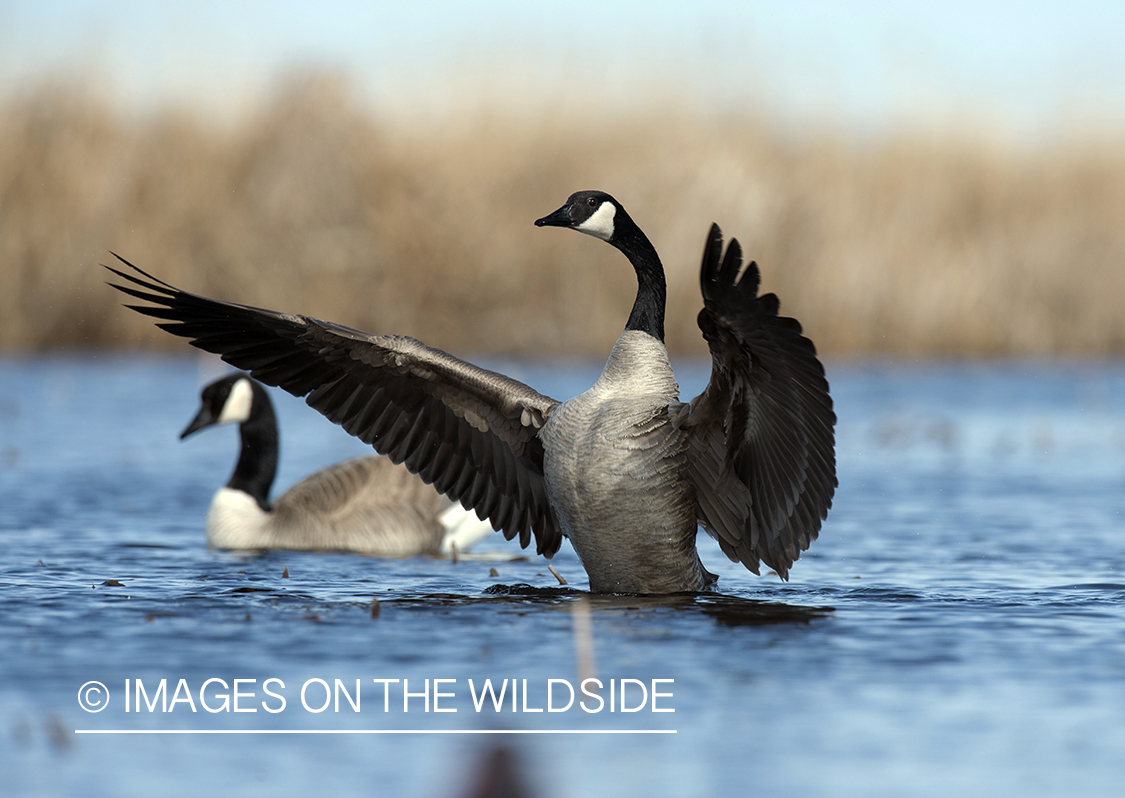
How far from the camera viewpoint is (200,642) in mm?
5543

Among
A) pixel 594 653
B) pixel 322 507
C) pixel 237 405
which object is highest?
pixel 237 405

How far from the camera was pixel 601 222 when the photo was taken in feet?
22.6

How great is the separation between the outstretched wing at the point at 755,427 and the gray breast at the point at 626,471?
5.8 inches

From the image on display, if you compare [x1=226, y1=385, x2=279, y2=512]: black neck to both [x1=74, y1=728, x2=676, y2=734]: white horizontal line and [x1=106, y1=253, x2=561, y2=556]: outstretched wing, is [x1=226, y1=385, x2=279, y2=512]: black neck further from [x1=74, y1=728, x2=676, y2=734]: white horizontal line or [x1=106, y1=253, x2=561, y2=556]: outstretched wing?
[x1=74, y1=728, x2=676, y2=734]: white horizontal line

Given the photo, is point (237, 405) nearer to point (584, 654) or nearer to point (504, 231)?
point (584, 654)

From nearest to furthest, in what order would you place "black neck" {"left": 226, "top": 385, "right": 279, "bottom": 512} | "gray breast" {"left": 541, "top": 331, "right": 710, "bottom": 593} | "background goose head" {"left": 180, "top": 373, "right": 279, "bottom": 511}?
"gray breast" {"left": 541, "top": 331, "right": 710, "bottom": 593} < "black neck" {"left": 226, "top": 385, "right": 279, "bottom": 512} < "background goose head" {"left": 180, "top": 373, "right": 279, "bottom": 511}

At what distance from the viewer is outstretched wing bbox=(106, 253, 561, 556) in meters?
6.95

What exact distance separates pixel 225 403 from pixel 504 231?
9.23 m

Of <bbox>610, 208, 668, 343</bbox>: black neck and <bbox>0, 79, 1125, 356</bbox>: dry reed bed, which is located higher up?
<bbox>0, 79, 1125, 356</bbox>: dry reed bed

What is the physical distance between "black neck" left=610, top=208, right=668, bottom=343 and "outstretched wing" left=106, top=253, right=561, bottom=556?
0.65 meters
